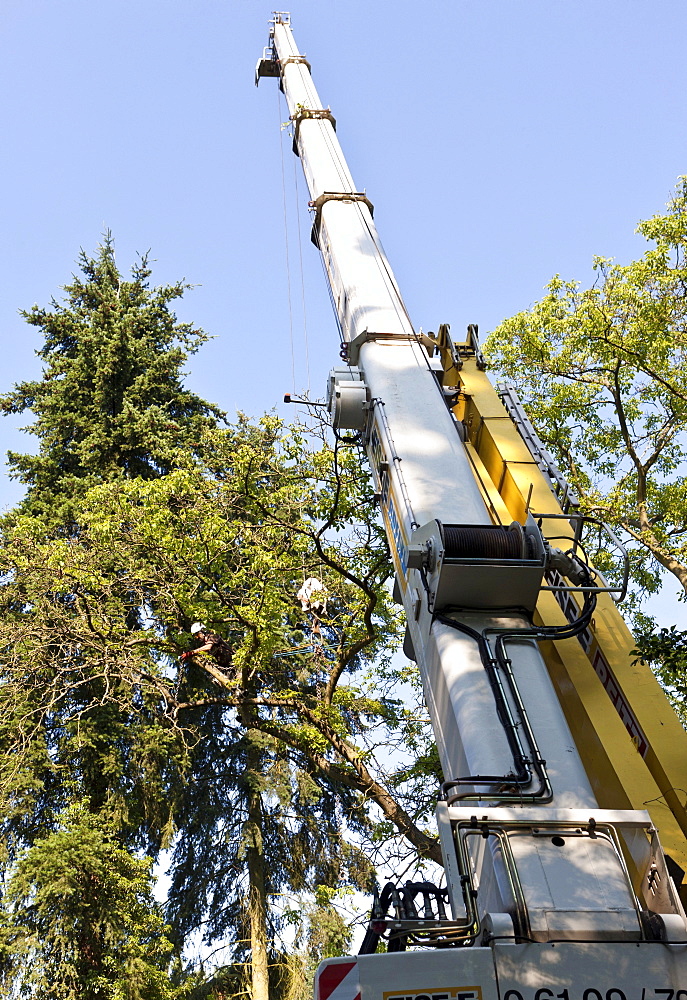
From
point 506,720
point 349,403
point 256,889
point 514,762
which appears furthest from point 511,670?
point 256,889

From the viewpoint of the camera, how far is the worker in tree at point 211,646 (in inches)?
628

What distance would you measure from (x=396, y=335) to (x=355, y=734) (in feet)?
36.8

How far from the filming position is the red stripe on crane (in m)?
4.72

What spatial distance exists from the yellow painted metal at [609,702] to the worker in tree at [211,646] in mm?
8607

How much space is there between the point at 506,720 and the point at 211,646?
35.7ft

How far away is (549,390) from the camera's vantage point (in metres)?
18.2

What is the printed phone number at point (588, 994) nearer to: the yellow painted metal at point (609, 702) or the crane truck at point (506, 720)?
the crane truck at point (506, 720)

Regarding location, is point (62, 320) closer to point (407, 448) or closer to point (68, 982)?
point (68, 982)

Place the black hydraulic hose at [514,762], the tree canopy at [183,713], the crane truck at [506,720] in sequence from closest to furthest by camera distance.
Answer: the crane truck at [506,720] → the black hydraulic hose at [514,762] → the tree canopy at [183,713]

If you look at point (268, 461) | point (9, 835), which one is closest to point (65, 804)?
point (9, 835)

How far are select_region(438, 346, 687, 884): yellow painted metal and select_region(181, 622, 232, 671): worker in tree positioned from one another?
28.2 feet

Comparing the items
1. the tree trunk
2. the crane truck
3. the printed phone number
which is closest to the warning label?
the crane truck

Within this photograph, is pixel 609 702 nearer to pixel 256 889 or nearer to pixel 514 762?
pixel 514 762

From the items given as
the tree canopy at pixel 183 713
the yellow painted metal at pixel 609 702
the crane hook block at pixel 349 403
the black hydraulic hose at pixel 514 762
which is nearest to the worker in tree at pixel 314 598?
the tree canopy at pixel 183 713
